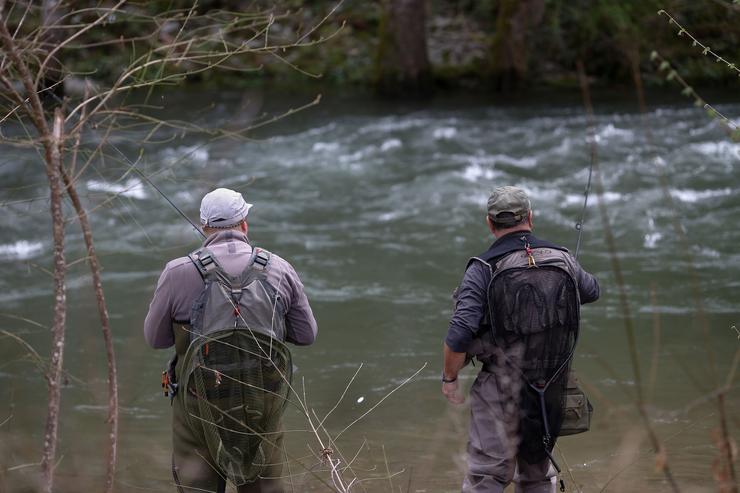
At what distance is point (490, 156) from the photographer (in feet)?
42.9

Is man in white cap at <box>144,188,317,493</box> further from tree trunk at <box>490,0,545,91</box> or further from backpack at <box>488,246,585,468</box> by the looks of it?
tree trunk at <box>490,0,545,91</box>

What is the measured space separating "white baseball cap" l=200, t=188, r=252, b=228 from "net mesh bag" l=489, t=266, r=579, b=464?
1.03m

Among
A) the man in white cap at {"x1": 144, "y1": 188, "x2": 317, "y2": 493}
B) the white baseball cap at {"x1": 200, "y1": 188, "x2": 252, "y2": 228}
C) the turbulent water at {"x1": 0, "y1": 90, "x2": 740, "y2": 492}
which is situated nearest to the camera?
the man in white cap at {"x1": 144, "y1": 188, "x2": 317, "y2": 493}

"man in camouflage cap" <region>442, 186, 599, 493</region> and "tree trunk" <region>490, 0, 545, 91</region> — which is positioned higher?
"man in camouflage cap" <region>442, 186, 599, 493</region>

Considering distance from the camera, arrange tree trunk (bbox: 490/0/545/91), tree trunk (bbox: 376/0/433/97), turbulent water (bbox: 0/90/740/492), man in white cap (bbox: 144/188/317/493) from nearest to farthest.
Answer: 1. man in white cap (bbox: 144/188/317/493)
2. turbulent water (bbox: 0/90/740/492)
3. tree trunk (bbox: 376/0/433/97)
4. tree trunk (bbox: 490/0/545/91)

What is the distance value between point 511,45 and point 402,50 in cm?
195

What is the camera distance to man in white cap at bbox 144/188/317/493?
3.74 meters

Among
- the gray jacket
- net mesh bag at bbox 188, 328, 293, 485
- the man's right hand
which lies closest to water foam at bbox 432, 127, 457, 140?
the man's right hand

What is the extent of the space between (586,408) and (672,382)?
10.3 feet

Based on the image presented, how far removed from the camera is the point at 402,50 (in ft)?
56.3

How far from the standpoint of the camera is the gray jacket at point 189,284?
374 centimetres

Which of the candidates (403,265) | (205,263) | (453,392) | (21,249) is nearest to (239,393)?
(205,263)

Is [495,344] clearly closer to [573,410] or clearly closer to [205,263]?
[573,410]

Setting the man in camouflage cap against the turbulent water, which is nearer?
the man in camouflage cap
